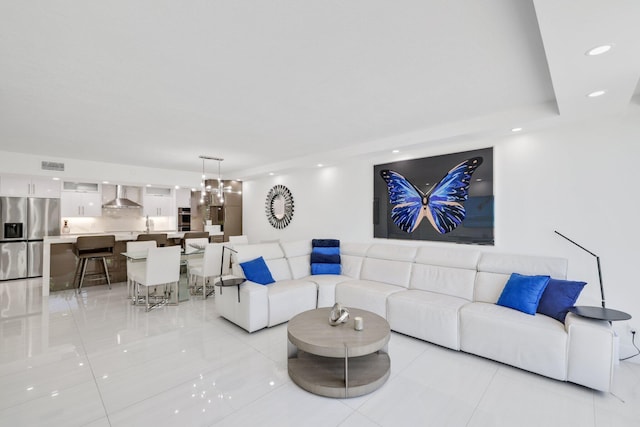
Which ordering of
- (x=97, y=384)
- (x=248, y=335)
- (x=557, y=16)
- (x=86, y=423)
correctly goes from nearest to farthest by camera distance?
(x=557, y=16)
(x=86, y=423)
(x=97, y=384)
(x=248, y=335)

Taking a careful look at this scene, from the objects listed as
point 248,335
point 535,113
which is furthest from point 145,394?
point 535,113

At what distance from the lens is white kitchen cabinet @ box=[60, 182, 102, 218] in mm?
6730

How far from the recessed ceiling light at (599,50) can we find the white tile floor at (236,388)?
2436 mm

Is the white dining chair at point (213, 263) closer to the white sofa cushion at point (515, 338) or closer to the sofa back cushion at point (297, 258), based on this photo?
the sofa back cushion at point (297, 258)

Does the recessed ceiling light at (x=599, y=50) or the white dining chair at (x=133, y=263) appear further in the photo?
the white dining chair at (x=133, y=263)

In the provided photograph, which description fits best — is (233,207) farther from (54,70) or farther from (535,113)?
(535,113)

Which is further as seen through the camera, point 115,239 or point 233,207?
point 233,207

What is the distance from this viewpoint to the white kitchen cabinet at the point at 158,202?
771 centimetres

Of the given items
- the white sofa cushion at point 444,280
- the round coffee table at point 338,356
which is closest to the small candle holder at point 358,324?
the round coffee table at point 338,356

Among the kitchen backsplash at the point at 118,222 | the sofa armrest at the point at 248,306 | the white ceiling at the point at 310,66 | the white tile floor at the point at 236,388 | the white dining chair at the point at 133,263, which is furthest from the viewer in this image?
the kitchen backsplash at the point at 118,222

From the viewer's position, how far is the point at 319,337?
7.83 ft

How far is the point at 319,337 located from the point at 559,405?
1.87 metres

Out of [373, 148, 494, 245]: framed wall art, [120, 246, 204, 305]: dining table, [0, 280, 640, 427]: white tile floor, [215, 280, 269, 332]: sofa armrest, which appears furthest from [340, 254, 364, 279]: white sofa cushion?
[120, 246, 204, 305]: dining table

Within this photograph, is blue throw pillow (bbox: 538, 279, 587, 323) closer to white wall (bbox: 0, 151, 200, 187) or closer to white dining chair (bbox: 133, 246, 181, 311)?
white dining chair (bbox: 133, 246, 181, 311)
